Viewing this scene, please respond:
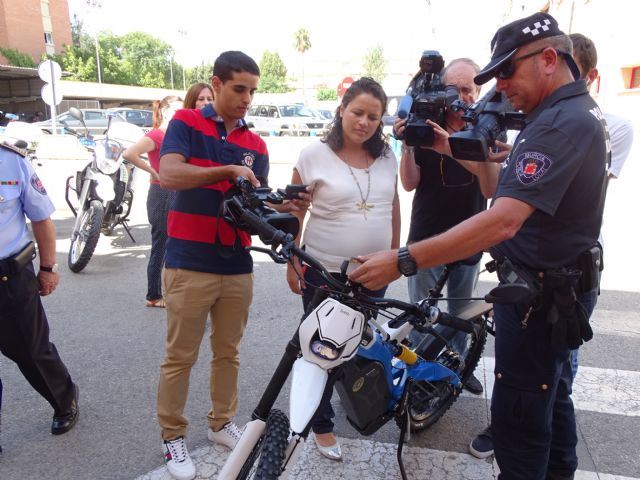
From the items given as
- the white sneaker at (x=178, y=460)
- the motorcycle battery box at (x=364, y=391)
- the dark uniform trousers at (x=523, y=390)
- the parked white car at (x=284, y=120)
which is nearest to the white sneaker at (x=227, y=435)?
the white sneaker at (x=178, y=460)

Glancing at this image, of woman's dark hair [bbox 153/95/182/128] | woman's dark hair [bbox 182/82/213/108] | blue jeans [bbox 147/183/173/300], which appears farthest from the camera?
woman's dark hair [bbox 153/95/182/128]

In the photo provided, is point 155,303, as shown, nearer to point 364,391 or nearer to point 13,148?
point 13,148

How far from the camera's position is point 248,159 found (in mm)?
2518

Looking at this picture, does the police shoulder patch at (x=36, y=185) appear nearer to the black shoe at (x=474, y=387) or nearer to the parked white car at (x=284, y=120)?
the black shoe at (x=474, y=387)

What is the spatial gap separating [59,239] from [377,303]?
248 inches

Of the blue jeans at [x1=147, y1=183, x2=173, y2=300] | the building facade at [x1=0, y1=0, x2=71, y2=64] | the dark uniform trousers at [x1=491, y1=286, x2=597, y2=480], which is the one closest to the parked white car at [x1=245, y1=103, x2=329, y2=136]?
the blue jeans at [x1=147, y1=183, x2=173, y2=300]

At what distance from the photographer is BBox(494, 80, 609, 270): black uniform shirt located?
1.68 metres

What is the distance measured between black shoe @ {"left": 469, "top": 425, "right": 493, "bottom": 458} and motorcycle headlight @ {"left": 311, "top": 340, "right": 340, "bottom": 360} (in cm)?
154

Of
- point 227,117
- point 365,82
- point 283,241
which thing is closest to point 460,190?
point 365,82

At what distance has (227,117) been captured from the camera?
2.49 m

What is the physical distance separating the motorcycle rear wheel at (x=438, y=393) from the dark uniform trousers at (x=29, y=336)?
1912 mm

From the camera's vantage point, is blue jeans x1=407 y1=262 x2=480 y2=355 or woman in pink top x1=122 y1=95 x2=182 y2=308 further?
woman in pink top x1=122 y1=95 x2=182 y2=308

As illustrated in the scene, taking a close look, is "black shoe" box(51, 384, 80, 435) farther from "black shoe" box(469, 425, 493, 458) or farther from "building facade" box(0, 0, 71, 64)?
"building facade" box(0, 0, 71, 64)

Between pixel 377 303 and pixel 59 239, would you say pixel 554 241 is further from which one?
pixel 59 239
